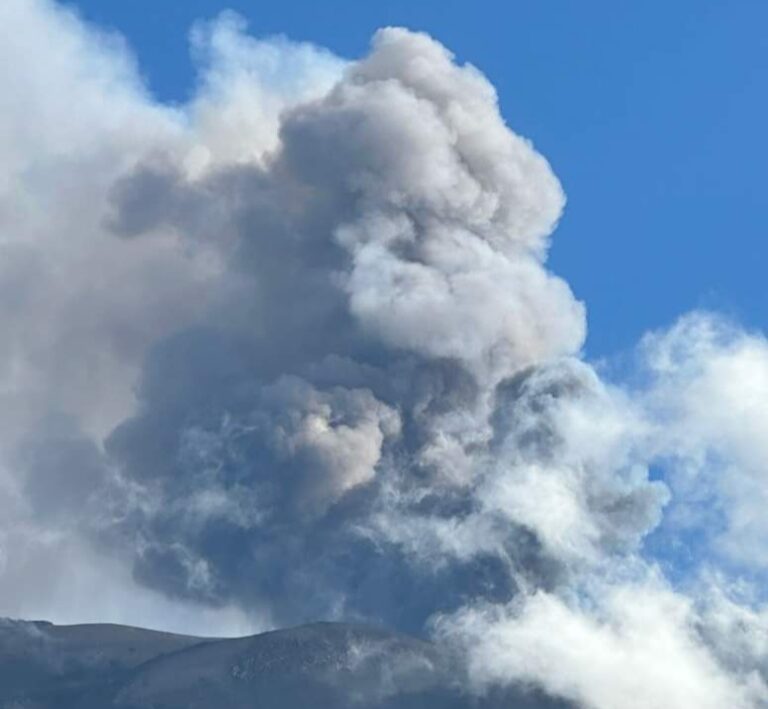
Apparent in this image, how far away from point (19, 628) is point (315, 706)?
27162 millimetres

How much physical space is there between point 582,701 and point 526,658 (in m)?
6.93

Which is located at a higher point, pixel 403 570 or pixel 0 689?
pixel 403 570

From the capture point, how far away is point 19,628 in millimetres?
188000

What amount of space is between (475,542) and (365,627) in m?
14.0

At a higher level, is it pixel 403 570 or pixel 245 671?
pixel 403 570

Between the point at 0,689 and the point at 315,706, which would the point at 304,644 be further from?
the point at 0,689

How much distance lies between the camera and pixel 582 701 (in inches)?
7249

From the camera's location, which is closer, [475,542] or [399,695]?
[399,695]

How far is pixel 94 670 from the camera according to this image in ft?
599

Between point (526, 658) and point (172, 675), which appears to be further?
point (526, 658)

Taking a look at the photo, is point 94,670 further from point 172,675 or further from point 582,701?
point 582,701

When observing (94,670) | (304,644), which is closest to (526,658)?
(304,644)

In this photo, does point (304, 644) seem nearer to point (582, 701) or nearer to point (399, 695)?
point (399, 695)

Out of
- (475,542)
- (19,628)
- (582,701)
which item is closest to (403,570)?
(475,542)
